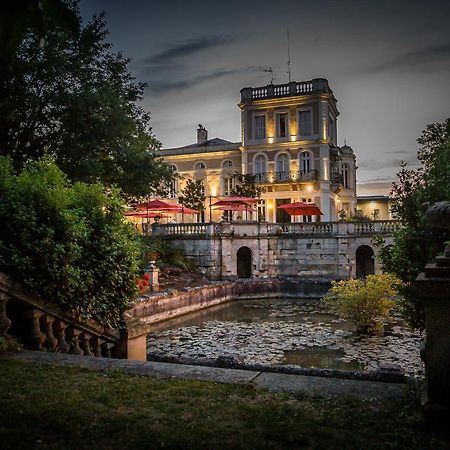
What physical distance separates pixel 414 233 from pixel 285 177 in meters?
30.8

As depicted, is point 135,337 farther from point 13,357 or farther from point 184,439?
point 184,439

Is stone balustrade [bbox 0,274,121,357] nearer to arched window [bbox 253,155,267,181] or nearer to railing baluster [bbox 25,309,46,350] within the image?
railing baluster [bbox 25,309,46,350]

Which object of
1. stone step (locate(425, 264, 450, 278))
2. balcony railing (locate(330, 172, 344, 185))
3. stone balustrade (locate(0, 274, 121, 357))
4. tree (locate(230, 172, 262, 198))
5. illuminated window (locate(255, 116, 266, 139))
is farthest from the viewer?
illuminated window (locate(255, 116, 266, 139))

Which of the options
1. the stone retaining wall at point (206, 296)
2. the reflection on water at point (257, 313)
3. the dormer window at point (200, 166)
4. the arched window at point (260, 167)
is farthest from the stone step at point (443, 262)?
the dormer window at point (200, 166)

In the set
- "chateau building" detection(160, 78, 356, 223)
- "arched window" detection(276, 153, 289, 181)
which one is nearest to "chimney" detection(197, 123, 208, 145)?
"chateau building" detection(160, 78, 356, 223)

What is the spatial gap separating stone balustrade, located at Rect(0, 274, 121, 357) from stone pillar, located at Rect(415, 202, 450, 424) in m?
5.01

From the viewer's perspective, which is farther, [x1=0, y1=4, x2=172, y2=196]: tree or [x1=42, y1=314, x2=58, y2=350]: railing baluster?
[x1=0, y1=4, x2=172, y2=196]: tree

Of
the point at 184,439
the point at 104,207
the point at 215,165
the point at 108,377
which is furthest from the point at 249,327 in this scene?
the point at 215,165

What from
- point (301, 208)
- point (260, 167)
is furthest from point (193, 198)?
point (301, 208)

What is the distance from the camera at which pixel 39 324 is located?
20.9ft

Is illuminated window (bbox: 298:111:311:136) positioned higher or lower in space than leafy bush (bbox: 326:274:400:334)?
higher

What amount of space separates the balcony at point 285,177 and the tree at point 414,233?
28670mm

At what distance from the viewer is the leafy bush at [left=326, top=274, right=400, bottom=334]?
491 inches

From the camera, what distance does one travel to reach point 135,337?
787cm
